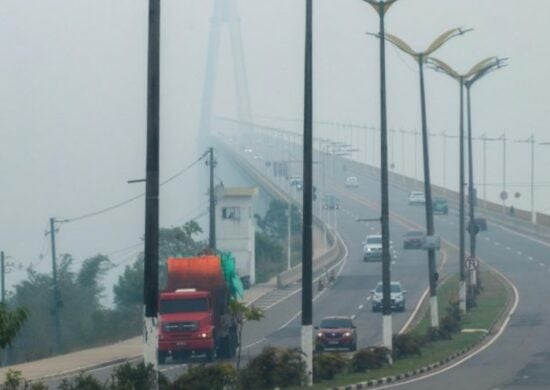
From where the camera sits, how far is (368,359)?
3888cm

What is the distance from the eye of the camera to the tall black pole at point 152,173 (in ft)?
69.6

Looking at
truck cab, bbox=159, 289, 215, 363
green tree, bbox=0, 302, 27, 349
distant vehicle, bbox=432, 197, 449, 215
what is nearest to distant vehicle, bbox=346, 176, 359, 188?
distant vehicle, bbox=432, 197, 449, 215

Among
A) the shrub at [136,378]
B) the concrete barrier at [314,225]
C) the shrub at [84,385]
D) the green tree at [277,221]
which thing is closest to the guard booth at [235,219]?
the concrete barrier at [314,225]

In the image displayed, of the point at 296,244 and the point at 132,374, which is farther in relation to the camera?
the point at 296,244

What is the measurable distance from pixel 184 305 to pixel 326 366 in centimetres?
1231

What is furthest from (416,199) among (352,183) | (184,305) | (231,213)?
(184,305)

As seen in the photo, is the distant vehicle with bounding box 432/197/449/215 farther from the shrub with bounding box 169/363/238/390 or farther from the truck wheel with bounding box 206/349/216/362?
the shrub with bounding box 169/363/238/390

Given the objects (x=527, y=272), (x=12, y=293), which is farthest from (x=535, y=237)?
(x=12, y=293)

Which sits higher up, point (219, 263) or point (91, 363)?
point (219, 263)

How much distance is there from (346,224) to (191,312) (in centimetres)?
7047

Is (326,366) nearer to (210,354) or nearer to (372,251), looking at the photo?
(210,354)

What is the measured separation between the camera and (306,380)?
32.2 m

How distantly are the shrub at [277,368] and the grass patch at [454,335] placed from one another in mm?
639

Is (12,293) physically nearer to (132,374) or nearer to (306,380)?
(306,380)
